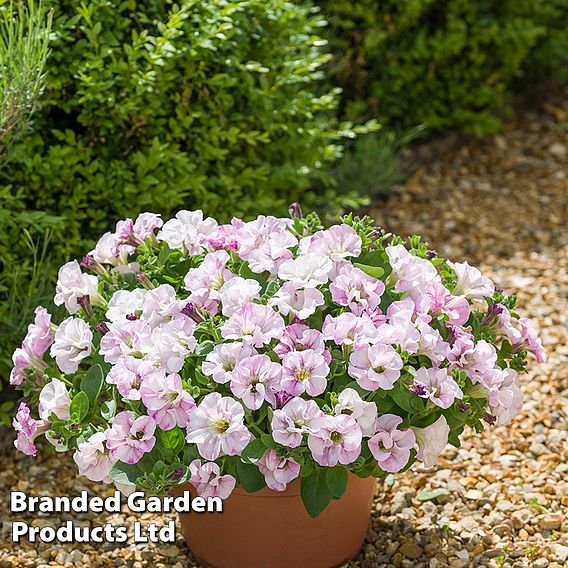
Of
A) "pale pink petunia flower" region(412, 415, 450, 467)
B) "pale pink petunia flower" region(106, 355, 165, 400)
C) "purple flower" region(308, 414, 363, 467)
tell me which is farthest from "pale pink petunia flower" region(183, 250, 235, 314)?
"pale pink petunia flower" region(412, 415, 450, 467)

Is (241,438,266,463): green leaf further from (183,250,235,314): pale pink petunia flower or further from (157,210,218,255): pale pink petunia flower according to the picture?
(157,210,218,255): pale pink petunia flower

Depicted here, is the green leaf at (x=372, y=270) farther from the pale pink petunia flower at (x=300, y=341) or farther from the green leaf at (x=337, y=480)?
the green leaf at (x=337, y=480)

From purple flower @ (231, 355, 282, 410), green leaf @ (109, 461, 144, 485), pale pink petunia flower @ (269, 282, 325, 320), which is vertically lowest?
green leaf @ (109, 461, 144, 485)

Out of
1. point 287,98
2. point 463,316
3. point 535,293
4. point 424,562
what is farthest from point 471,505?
point 287,98

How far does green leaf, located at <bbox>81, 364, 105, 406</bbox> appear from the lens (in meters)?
2.18

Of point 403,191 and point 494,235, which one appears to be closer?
point 494,235

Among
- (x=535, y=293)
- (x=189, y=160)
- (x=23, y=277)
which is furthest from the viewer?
(x=535, y=293)

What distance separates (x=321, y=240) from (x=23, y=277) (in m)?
1.16

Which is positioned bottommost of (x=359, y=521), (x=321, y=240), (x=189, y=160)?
(x=359, y=521)

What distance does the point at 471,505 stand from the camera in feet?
8.95

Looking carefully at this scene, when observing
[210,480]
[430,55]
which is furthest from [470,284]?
[430,55]

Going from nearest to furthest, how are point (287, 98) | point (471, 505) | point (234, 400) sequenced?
1. point (234, 400)
2. point (471, 505)
3. point (287, 98)

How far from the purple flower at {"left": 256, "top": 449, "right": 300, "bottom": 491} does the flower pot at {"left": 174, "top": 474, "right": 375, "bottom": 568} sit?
0.15m

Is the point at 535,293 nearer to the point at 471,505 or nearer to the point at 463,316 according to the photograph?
the point at 471,505
